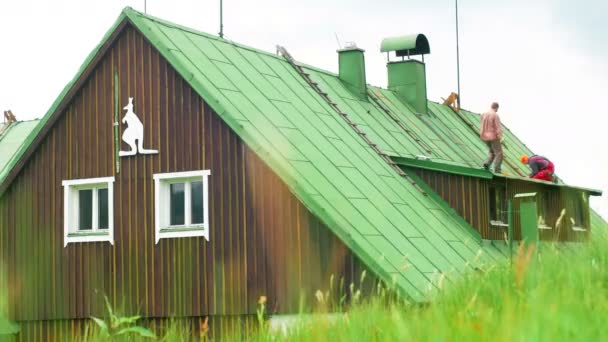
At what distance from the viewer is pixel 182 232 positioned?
65.6 ft

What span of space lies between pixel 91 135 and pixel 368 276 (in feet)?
22.9

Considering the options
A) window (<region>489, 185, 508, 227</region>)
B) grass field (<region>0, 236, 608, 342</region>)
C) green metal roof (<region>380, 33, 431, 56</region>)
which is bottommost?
grass field (<region>0, 236, 608, 342</region>)

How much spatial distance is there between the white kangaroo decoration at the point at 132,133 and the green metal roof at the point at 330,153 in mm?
1395

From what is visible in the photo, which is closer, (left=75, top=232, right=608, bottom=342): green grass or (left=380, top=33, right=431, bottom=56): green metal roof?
(left=75, top=232, right=608, bottom=342): green grass

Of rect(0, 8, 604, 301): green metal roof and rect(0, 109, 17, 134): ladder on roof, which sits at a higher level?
rect(0, 109, 17, 134): ladder on roof

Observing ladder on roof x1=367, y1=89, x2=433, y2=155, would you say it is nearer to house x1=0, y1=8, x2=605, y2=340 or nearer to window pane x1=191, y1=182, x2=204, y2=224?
house x1=0, y1=8, x2=605, y2=340

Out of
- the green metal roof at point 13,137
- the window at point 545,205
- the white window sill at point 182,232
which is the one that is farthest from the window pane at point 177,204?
the green metal roof at point 13,137

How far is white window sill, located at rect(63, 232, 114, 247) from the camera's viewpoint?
68.8 ft

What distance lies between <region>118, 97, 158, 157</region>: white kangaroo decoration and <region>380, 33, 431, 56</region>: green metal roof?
1285 cm

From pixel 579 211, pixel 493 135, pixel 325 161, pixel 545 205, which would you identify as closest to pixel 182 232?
pixel 325 161

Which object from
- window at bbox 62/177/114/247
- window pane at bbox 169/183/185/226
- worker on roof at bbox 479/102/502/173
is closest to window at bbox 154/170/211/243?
window pane at bbox 169/183/185/226

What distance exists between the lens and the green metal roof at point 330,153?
60.1ft

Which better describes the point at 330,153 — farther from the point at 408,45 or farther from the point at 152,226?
the point at 408,45

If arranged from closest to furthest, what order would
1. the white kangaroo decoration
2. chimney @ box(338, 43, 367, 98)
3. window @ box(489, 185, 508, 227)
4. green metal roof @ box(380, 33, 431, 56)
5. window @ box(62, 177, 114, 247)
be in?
the white kangaroo decoration, window @ box(62, 177, 114, 247), window @ box(489, 185, 508, 227), chimney @ box(338, 43, 367, 98), green metal roof @ box(380, 33, 431, 56)
